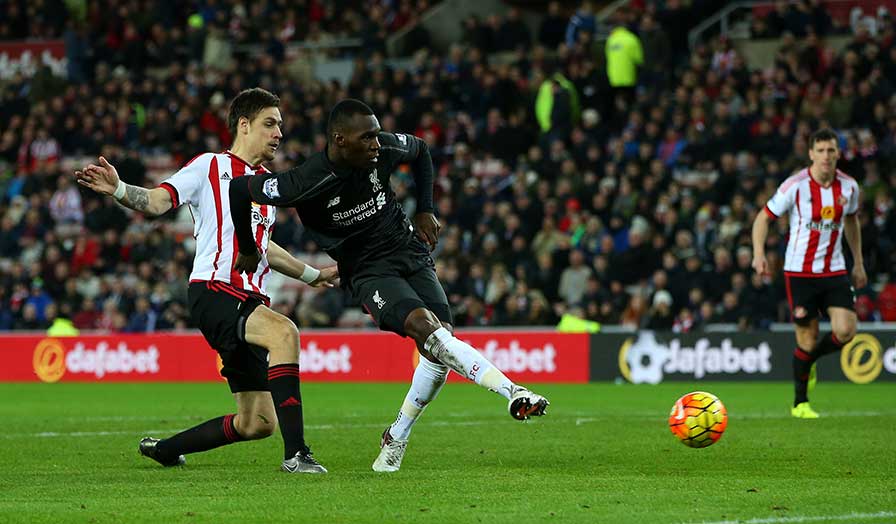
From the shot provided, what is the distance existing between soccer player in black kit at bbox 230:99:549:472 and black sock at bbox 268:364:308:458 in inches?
21.3

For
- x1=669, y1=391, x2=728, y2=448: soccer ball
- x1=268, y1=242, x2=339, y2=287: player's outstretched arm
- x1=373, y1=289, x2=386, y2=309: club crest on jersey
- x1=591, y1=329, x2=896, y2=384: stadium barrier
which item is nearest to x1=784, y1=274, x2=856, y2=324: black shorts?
x1=669, y1=391, x2=728, y2=448: soccer ball

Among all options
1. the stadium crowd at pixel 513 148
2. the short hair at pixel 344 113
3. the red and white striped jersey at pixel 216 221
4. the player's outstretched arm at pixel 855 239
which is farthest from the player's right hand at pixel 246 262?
the stadium crowd at pixel 513 148

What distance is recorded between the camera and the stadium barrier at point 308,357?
21.5 metres

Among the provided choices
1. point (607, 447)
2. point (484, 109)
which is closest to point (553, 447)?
point (607, 447)

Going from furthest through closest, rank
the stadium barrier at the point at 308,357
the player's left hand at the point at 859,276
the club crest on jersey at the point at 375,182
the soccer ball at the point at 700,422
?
the stadium barrier at the point at 308,357 → the player's left hand at the point at 859,276 → the soccer ball at the point at 700,422 → the club crest on jersey at the point at 375,182

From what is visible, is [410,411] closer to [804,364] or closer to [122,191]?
[122,191]

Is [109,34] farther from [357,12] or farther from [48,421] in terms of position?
[48,421]

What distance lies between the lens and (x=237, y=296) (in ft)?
28.6

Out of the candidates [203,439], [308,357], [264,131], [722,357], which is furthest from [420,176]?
[308,357]

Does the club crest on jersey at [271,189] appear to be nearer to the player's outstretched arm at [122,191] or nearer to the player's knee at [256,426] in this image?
the player's outstretched arm at [122,191]

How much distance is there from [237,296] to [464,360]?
156 centimetres

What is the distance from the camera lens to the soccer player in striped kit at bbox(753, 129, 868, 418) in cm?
1306

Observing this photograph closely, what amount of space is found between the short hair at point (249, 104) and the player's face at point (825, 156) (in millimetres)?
5863

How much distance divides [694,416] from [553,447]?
161 centimetres
